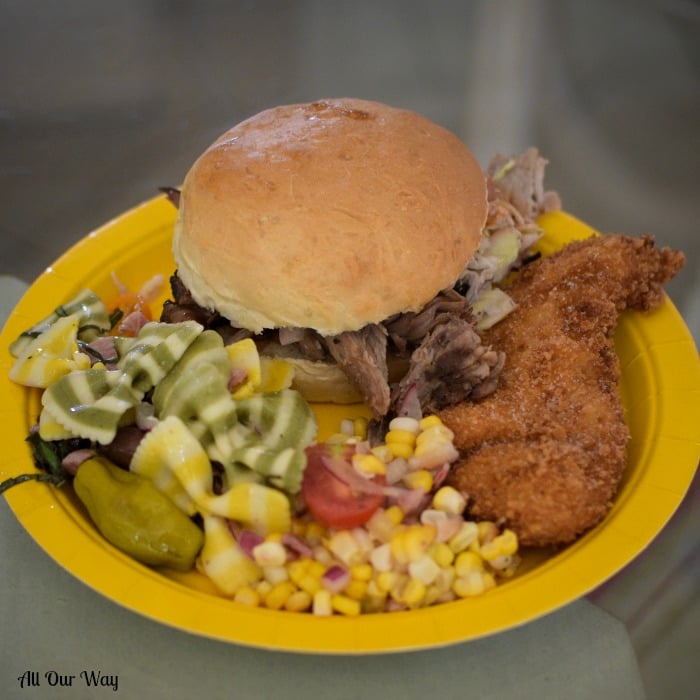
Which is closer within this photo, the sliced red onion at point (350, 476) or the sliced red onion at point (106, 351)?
the sliced red onion at point (350, 476)

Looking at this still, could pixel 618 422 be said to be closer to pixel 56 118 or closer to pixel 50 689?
pixel 50 689

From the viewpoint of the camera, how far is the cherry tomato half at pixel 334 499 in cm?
244

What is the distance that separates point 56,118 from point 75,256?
7.41 feet

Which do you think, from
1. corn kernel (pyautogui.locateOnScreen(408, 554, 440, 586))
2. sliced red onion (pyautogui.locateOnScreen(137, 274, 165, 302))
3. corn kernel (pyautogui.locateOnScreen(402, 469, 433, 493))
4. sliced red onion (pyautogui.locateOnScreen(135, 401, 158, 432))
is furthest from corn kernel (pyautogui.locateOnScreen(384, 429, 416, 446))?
sliced red onion (pyautogui.locateOnScreen(137, 274, 165, 302))

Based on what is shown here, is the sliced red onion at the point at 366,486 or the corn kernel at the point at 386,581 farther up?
the sliced red onion at the point at 366,486

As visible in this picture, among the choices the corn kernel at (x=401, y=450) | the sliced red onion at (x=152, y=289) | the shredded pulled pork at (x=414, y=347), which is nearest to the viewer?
the corn kernel at (x=401, y=450)

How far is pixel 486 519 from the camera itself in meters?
2.61

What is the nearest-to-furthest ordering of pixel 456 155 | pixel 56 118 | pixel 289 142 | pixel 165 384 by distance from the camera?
pixel 165 384
pixel 289 142
pixel 456 155
pixel 56 118

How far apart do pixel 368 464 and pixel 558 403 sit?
2.80 ft

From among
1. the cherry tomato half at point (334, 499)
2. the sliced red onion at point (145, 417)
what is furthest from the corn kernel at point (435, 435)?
the sliced red onion at point (145, 417)

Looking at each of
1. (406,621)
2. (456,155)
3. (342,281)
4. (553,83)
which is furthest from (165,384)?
(553,83)

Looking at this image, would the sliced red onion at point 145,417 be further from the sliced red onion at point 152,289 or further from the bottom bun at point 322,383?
the sliced red onion at point 152,289

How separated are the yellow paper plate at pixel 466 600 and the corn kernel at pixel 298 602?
6cm

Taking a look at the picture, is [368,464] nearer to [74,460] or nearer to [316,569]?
[316,569]
